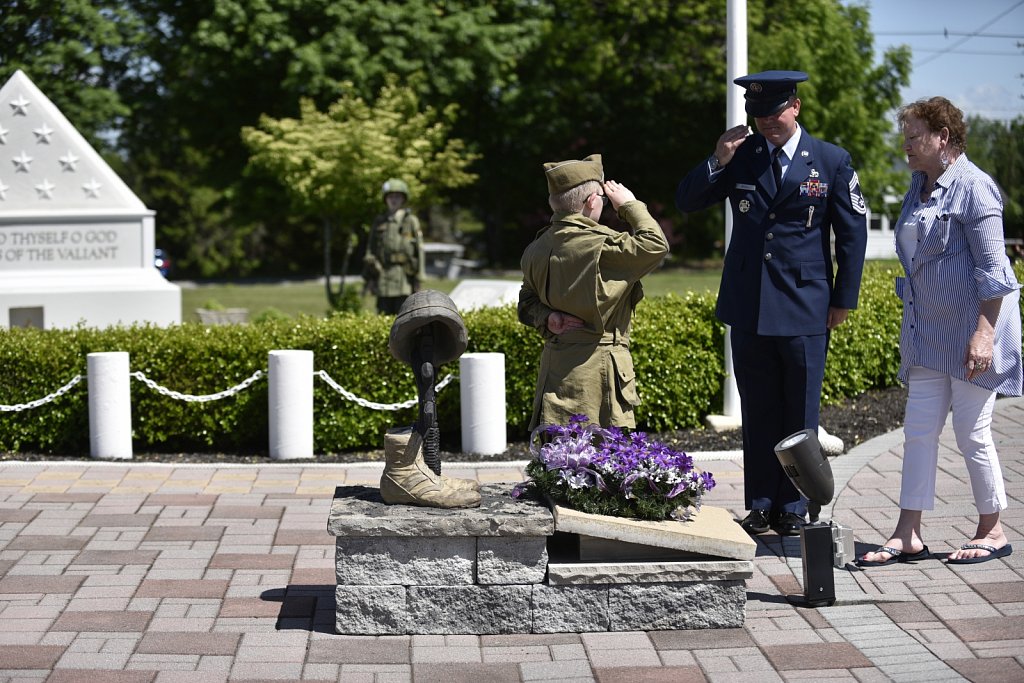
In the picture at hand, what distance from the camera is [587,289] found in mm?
5020

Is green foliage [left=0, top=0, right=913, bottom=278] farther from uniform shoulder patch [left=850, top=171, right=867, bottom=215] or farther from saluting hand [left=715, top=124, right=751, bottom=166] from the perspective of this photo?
uniform shoulder patch [left=850, top=171, right=867, bottom=215]

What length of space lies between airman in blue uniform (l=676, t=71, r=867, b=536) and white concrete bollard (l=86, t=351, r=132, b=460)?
4.36 m

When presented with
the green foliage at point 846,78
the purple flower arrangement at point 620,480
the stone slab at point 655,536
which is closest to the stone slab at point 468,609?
the stone slab at point 655,536

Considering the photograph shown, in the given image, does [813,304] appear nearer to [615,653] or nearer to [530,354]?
[615,653]

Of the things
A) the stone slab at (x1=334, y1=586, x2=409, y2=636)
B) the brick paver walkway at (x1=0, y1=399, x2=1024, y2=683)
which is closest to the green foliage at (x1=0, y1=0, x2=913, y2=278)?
the brick paver walkway at (x1=0, y1=399, x2=1024, y2=683)

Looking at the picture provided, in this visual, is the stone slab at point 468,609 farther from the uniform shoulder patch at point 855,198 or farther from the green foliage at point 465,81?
the green foliage at point 465,81

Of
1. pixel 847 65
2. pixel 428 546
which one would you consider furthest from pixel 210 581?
pixel 847 65

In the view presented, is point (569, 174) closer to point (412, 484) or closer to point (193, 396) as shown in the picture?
point (412, 484)

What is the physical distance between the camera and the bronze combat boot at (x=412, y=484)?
4684 millimetres

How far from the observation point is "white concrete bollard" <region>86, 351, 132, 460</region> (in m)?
8.11

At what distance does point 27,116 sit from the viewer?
1305 cm

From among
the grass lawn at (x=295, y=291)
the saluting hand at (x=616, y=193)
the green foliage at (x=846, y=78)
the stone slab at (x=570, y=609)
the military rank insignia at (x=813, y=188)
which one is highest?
the green foliage at (x=846, y=78)

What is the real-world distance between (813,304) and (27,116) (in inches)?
409

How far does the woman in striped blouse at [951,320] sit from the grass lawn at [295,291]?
56.1 feet
